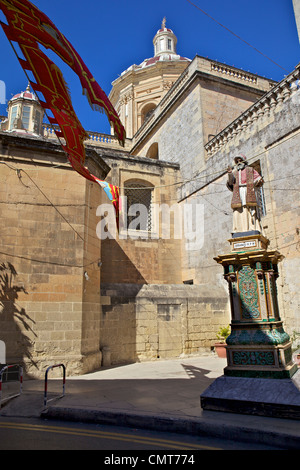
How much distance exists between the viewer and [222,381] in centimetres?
512

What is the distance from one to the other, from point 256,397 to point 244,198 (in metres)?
3.37

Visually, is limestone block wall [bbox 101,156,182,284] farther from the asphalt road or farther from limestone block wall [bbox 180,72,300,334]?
the asphalt road

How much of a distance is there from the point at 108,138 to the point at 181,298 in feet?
53.0

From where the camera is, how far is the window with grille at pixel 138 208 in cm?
1638

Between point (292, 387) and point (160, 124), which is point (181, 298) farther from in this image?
point (160, 124)

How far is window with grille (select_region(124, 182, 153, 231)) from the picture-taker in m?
16.4

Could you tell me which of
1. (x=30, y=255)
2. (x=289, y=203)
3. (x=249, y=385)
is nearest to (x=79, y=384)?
(x=30, y=255)

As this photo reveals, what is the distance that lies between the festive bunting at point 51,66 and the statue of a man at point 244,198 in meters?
2.45

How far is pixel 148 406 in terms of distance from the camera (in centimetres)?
525

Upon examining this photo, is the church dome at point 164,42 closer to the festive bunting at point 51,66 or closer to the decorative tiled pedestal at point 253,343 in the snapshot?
the festive bunting at point 51,66

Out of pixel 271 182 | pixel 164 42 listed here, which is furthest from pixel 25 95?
pixel 164 42

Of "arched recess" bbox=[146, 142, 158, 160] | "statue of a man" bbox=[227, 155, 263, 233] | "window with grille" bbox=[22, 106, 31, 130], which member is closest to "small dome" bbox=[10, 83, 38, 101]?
"window with grille" bbox=[22, 106, 31, 130]

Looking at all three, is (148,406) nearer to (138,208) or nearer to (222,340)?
(222,340)

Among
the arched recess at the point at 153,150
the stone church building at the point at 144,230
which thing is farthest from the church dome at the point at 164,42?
the stone church building at the point at 144,230
